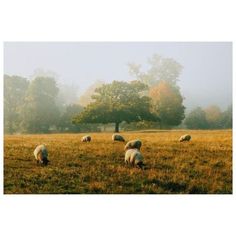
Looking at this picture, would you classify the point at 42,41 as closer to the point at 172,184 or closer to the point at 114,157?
the point at 114,157

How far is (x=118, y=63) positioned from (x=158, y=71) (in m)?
1.09

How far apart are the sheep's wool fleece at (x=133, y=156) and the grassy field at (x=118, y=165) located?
0.21m

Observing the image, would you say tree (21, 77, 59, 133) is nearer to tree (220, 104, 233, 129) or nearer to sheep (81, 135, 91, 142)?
sheep (81, 135, 91, 142)

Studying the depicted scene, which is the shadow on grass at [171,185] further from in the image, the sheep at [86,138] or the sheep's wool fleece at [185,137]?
the sheep at [86,138]

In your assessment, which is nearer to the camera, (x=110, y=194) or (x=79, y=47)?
(x=110, y=194)

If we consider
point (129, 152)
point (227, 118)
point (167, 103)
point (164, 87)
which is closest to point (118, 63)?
point (164, 87)

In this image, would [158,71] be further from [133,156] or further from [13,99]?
[13,99]

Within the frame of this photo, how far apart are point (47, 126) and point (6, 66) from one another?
1972 mm

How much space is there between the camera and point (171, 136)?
1318cm

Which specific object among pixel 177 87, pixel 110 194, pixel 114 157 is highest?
pixel 177 87

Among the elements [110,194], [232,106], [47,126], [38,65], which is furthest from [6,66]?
[232,106]

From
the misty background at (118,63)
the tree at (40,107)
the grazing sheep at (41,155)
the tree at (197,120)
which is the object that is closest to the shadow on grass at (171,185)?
the tree at (197,120)

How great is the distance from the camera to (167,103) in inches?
521

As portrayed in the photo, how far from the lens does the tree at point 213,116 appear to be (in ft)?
42.6
